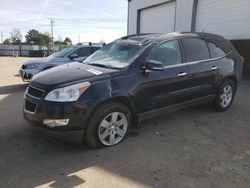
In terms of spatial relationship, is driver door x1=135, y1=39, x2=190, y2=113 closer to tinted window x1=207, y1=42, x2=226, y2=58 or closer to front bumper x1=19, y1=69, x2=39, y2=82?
tinted window x1=207, y1=42, x2=226, y2=58

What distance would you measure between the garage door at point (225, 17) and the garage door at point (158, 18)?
2.21 m

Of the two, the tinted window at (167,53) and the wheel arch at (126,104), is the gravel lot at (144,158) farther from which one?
the tinted window at (167,53)

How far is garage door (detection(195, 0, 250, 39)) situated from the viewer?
11133mm

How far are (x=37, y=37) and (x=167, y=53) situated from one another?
296 feet

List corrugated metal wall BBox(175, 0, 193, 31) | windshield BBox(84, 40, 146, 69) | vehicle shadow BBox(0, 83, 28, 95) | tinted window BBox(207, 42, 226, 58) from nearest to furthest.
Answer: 1. windshield BBox(84, 40, 146, 69)
2. tinted window BBox(207, 42, 226, 58)
3. vehicle shadow BBox(0, 83, 28, 95)
4. corrugated metal wall BBox(175, 0, 193, 31)

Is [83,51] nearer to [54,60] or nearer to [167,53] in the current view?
[54,60]

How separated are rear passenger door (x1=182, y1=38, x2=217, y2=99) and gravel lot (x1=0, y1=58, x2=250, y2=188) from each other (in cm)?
67

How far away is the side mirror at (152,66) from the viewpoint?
4.27m

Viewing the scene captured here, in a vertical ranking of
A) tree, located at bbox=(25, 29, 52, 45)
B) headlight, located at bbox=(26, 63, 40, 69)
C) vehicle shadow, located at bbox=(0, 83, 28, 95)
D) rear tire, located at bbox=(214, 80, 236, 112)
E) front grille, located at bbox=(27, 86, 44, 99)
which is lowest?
vehicle shadow, located at bbox=(0, 83, 28, 95)

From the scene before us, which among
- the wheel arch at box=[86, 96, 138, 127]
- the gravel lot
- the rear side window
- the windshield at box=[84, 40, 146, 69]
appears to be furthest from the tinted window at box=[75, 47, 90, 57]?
the wheel arch at box=[86, 96, 138, 127]

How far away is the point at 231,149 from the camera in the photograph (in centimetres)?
409

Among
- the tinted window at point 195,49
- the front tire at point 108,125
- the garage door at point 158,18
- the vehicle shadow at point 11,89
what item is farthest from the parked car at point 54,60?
the garage door at point 158,18

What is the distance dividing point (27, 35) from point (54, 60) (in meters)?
91.5

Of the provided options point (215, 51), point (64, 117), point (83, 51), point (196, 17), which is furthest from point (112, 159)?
point (196, 17)
